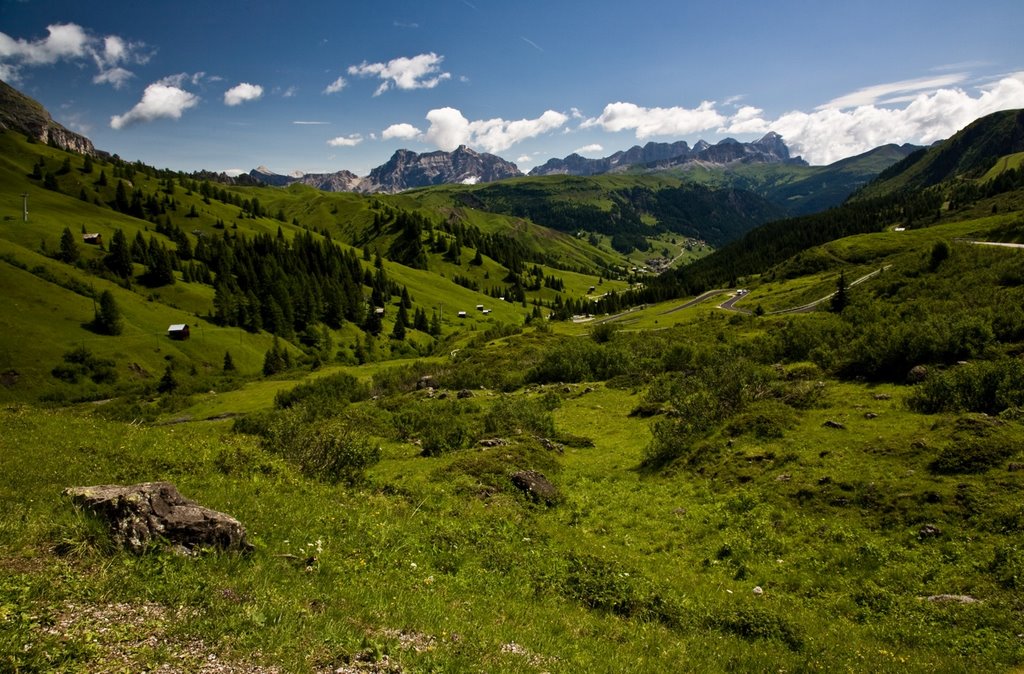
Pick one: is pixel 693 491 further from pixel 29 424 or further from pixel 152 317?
pixel 152 317

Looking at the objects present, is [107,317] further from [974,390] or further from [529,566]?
[974,390]

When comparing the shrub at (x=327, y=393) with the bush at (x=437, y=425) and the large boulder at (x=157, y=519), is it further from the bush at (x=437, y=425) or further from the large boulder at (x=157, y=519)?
the large boulder at (x=157, y=519)

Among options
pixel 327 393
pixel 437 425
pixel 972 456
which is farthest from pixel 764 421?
pixel 327 393

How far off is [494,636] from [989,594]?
1611 centimetres

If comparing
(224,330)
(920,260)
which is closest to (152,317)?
(224,330)

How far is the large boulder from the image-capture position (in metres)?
12.3

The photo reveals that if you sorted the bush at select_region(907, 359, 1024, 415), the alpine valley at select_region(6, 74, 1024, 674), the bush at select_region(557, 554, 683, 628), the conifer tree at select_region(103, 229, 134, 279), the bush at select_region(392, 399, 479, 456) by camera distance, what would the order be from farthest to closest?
the conifer tree at select_region(103, 229, 134, 279) < the bush at select_region(392, 399, 479, 456) < the bush at select_region(907, 359, 1024, 415) < the bush at select_region(557, 554, 683, 628) < the alpine valley at select_region(6, 74, 1024, 674)

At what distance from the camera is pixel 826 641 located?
46.6 ft

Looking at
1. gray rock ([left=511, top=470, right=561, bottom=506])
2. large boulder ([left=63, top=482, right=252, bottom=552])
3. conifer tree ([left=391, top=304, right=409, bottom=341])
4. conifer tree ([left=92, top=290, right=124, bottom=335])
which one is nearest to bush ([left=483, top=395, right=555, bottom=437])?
gray rock ([left=511, top=470, right=561, bottom=506])

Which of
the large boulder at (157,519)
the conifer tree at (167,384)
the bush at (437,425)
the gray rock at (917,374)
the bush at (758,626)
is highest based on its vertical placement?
the large boulder at (157,519)

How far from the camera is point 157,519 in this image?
12766mm

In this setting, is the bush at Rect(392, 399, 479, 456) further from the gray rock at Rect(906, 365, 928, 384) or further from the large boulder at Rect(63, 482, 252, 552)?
the gray rock at Rect(906, 365, 928, 384)

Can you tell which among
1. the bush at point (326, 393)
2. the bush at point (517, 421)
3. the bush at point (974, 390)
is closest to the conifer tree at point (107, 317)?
the bush at point (326, 393)

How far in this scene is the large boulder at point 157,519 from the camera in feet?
40.3
